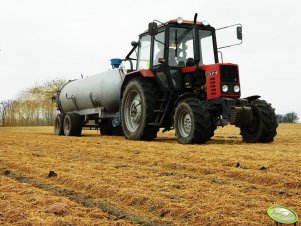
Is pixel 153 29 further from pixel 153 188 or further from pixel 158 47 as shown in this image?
pixel 153 188

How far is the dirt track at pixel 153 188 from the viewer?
3.25 meters

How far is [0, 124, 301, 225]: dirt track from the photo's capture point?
3.25m

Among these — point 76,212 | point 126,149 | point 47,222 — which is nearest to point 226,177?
point 76,212

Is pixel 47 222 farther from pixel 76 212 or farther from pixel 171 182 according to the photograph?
pixel 171 182

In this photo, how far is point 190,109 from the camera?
888 centimetres

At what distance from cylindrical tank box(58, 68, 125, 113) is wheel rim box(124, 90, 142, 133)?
104cm

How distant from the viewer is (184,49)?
10320 mm

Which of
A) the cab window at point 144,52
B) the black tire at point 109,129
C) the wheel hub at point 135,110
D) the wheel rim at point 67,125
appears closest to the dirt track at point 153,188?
the wheel hub at point 135,110

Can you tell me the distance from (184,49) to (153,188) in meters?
6.50

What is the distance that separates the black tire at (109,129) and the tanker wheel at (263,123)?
5.37 meters

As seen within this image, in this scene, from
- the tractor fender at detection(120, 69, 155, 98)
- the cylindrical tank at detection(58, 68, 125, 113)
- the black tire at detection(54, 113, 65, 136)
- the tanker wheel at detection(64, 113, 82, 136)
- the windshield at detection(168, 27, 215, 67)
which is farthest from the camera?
the black tire at detection(54, 113, 65, 136)

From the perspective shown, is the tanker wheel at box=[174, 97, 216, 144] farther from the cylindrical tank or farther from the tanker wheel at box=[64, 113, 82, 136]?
the tanker wheel at box=[64, 113, 82, 136]

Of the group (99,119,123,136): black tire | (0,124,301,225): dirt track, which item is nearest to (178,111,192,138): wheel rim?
(0,124,301,225): dirt track

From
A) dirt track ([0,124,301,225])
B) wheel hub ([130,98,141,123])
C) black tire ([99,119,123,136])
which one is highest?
wheel hub ([130,98,141,123])
